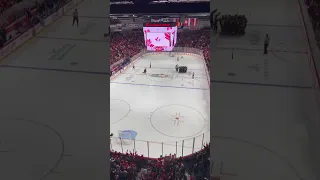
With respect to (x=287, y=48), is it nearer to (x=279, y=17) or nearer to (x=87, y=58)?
(x=279, y=17)

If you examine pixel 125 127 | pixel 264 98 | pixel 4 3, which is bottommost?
pixel 125 127

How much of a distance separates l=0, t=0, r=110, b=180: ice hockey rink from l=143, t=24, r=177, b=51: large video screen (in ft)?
5.68

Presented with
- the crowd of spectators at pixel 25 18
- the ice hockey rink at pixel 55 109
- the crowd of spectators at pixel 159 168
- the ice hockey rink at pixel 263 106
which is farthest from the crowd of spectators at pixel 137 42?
the crowd of spectators at pixel 159 168

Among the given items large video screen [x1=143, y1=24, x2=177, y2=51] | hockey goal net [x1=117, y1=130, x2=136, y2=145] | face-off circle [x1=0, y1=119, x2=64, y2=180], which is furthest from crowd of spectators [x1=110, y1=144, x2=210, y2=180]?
large video screen [x1=143, y1=24, x2=177, y2=51]

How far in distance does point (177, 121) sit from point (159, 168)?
234 centimetres

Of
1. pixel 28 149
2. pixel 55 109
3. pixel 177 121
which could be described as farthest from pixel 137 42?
pixel 28 149

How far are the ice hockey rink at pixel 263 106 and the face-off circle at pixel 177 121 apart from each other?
40cm

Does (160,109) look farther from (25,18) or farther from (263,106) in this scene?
(25,18)

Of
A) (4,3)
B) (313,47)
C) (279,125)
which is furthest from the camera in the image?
(4,3)

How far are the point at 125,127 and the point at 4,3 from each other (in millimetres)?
7913

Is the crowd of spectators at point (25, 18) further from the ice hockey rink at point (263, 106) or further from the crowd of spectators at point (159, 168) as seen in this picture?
the crowd of spectators at point (159, 168)


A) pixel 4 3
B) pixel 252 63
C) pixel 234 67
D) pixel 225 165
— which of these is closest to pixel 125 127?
pixel 225 165

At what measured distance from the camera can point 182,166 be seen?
430 cm

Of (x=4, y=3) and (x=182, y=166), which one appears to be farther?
(x=4, y=3)
